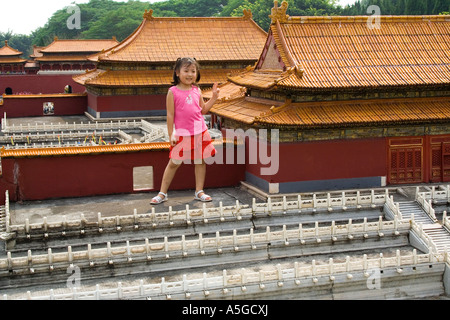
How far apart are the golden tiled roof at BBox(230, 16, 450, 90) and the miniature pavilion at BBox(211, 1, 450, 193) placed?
0.13 ft

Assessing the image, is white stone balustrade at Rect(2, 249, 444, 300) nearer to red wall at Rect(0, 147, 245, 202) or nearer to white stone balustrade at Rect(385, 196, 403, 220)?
white stone balustrade at Rect(385, 196, 403, 220)

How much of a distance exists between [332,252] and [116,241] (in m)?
6.84

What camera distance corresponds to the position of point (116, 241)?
19766 mm

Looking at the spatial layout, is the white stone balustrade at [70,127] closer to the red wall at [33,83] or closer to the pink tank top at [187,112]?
the pink tank top at [187,112]

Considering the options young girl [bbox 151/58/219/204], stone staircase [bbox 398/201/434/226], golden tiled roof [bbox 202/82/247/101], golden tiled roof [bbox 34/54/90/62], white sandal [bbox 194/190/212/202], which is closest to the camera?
young girl [bbox 151/58/219/204]

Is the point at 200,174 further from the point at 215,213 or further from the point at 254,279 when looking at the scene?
the point at 254,279

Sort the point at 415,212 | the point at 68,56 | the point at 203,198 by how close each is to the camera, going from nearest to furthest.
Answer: the point at 415,212
the point at 203,198
the point at 68,56

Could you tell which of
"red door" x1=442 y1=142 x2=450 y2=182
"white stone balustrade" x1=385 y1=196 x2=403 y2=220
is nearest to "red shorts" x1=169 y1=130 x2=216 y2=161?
"white stone balustrade" x1=385 y1=196 x2=403 y2=220

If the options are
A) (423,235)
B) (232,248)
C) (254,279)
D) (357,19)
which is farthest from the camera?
(357,19)

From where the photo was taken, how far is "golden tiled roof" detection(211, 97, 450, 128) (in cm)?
2261

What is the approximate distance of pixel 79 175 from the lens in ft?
78.0

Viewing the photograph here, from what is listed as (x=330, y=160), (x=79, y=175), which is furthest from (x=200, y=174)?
(x=330, y=160)

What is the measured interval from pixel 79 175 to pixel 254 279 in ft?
30.5
